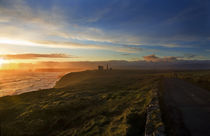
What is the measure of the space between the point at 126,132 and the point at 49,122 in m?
8.07

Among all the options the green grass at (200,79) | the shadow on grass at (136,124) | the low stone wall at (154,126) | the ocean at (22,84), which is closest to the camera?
the low stone wall at (154,126)

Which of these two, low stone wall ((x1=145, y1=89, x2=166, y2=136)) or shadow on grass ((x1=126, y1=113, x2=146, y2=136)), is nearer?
low stone wall ((x1=145, y1=89, x2=166, y2=136))

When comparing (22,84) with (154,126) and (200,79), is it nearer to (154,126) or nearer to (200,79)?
(154,126)

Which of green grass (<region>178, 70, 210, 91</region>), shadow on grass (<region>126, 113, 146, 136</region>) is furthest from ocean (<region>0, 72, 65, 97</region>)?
green grass (<region>178, 70, 210, 91</region>)

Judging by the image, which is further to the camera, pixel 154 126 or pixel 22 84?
pixel 22 84

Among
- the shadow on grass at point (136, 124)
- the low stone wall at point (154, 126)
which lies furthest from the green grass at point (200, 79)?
the low stone wall at point (154, 126)

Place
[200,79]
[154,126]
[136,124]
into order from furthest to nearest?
[200,79] → [136,124] → [154,126]

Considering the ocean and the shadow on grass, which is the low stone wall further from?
the ocean

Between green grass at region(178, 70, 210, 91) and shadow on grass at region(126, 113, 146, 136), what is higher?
green grass at region(178, 70, 210, 91)

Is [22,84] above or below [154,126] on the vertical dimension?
below

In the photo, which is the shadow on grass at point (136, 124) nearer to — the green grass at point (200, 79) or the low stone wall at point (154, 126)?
the low stone wall at point (154, 126)

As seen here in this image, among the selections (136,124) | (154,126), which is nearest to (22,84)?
(136,124)

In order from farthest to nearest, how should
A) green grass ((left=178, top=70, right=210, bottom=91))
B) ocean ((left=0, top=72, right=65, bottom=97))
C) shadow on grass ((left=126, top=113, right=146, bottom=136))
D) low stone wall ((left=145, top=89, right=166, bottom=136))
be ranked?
1. ocean ((left=0, top=72, right=65, bottom=97))
2. green grass ((left=178, top=70, right=210, bottom=91))
3. shadow on grass ((left=126, top=113, right=146, bottom=136))
4. low stone wall ((left=145, top=89, right=166, bottom=136))

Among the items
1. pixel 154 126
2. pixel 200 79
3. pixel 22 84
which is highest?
pixel 200 79
